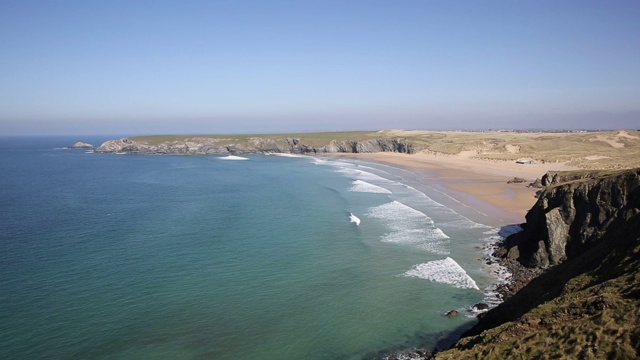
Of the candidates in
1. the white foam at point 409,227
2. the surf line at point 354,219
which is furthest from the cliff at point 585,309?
the surf line at point 354,219

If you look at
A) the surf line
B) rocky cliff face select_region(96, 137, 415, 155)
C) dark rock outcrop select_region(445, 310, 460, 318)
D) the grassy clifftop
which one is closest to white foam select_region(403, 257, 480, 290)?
dark rock outcrop select_region(445, 310, 460, 318)

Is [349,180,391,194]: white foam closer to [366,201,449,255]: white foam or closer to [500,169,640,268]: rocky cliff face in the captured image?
[366,201,449,255]: white foam

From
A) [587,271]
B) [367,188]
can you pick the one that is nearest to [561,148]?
[367,188]

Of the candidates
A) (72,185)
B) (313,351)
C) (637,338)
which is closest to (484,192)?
(313,351)

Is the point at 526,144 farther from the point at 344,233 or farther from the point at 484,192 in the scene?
the point at 344,233

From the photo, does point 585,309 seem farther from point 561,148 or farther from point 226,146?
point 226,146

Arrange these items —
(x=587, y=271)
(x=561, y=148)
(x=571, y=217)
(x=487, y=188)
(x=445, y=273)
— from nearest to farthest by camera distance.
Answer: (x=587, y=271)
(x=445, y=273)
(x=571, y=217)
(x=487, y=188)
(x=561, y=148)
